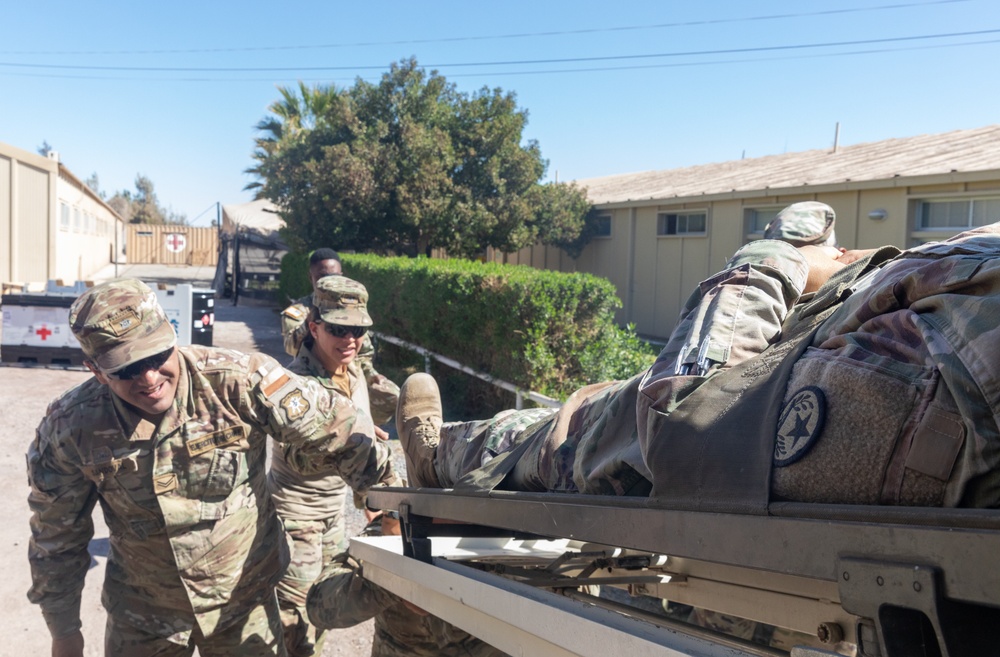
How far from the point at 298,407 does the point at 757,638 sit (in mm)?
1985

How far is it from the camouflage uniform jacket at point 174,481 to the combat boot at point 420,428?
12 centimetres

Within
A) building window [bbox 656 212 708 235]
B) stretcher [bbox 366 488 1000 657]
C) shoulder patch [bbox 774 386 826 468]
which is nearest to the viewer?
stretcher [bbox 366 488 1000 657]

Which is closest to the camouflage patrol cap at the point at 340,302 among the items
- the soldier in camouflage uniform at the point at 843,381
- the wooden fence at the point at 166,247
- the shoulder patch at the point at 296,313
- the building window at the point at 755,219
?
the shoulder patch at the point at 296,313

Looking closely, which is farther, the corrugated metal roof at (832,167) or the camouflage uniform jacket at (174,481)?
the corrugated metal roof at (832,167)

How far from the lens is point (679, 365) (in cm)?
177

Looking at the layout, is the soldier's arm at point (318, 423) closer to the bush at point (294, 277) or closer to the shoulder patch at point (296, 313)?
the shoulder patch at point (296, 313)

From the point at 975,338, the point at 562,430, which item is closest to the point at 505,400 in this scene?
the point at 562,430

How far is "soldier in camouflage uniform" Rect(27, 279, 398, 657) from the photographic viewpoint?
9.14ft

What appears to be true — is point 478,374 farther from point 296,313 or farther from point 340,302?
point 340,302

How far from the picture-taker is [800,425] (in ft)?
4.66

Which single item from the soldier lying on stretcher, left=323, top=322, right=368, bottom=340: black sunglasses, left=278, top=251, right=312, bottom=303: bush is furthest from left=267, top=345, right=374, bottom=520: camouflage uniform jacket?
left=278, top=251, right=312, bottom=303: bush

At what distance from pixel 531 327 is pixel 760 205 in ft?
25.7

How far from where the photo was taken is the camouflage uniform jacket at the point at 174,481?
2.80m

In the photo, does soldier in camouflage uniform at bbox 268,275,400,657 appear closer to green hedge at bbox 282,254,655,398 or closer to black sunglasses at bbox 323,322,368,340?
black sunglasses at bbox 323,322,368,340
